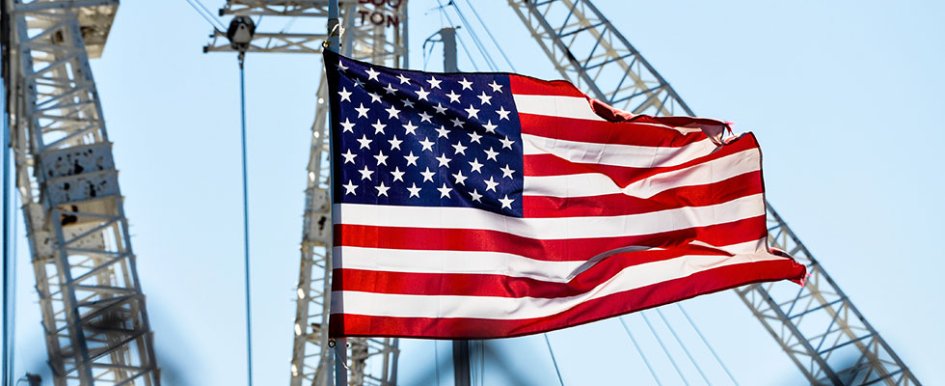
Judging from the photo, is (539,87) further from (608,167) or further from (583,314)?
(583,314)

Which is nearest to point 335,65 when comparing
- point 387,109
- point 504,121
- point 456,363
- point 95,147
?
point 387,109

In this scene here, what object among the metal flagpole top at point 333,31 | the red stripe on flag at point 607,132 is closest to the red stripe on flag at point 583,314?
the red stripe on flag at point 607,132

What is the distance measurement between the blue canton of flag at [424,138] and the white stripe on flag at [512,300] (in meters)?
Result: 1.01

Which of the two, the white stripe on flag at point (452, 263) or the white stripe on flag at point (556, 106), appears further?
the white stripe on flag at point (556, 106)

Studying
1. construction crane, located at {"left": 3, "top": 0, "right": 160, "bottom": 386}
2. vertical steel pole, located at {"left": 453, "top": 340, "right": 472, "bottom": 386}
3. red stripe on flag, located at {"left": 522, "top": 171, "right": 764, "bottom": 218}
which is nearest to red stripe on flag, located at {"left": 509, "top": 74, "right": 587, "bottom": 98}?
red stripe on flag, located at {"left": 522, "top": 171, "right": 764, "bottom": 218}

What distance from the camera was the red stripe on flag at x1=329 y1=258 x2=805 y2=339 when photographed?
1905 centimetres

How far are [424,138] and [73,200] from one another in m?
19.7

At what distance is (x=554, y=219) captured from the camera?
20734mm

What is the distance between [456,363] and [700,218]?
3201mm

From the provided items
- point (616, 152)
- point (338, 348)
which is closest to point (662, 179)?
point (616, 152)

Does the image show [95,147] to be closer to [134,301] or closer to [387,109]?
[134,301]

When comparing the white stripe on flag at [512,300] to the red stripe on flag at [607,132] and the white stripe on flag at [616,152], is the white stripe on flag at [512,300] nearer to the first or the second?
the white stripe on flag at [616,152]

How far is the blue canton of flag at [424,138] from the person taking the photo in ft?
65.0

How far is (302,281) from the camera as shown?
172 feet
